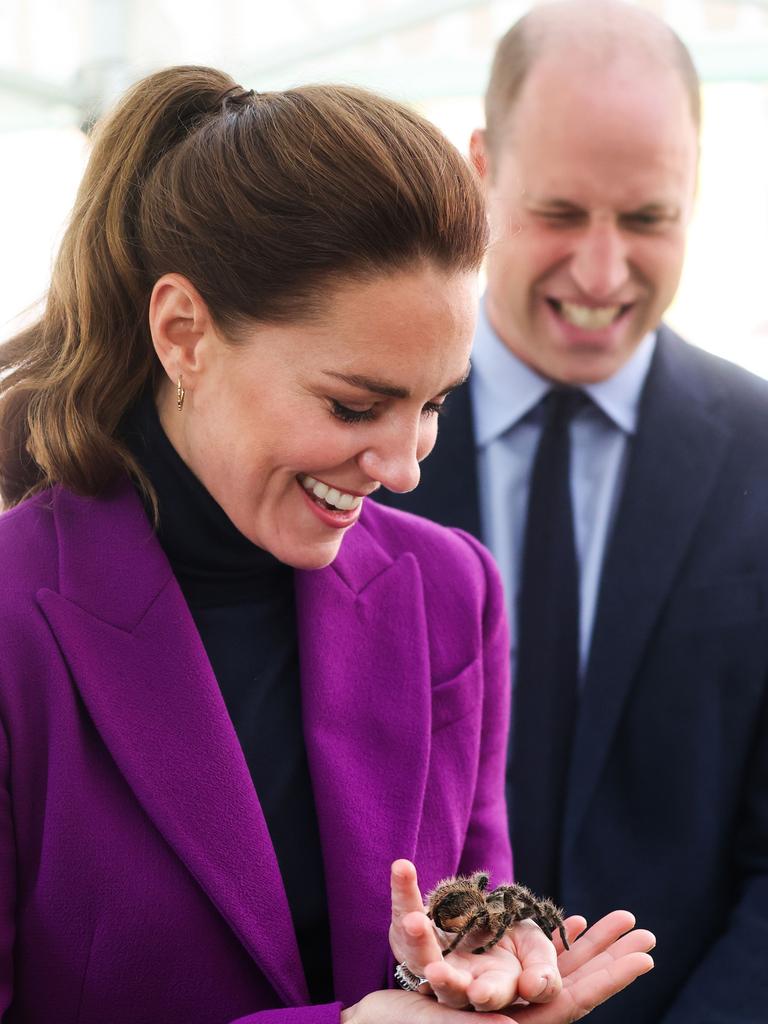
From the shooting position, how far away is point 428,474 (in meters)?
2.84

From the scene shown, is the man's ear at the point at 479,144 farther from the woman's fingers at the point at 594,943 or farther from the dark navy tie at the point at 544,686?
the woman's fingers at the point at 594,943

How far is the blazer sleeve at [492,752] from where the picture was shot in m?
2.17

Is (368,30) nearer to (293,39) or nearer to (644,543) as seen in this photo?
(293,39)

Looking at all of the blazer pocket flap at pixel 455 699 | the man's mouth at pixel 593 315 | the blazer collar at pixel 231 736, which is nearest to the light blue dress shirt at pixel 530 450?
the man's mouth at pixel 593 315

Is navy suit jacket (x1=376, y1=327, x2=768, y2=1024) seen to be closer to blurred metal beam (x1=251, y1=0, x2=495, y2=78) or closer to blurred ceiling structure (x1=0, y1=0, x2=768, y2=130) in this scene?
blurred ceiling structure (x1=0, y1=0, x2=768, y2=130)

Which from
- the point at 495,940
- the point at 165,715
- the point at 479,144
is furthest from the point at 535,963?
the point at 479,144

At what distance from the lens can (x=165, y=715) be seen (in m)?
1.84

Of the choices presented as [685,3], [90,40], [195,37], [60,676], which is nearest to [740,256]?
[685,3]

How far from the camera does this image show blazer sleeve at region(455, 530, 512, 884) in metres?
2.17

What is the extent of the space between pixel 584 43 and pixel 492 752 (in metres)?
1.54

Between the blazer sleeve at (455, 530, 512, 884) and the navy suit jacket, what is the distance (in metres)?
0.46

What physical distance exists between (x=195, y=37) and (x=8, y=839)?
14.9 ft

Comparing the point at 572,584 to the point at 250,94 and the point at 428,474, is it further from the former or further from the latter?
the point at 250,94

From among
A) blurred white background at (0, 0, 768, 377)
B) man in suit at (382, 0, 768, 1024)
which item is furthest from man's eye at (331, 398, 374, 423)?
blurred white background at (0, 0, 768, 377)
